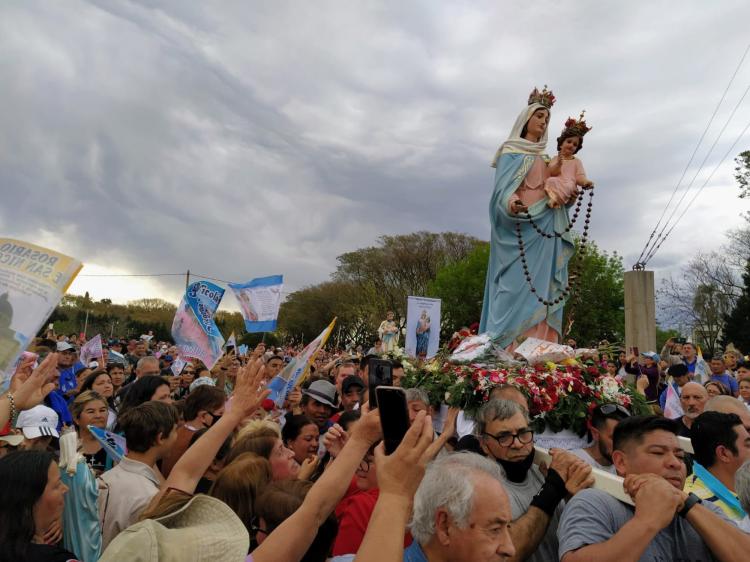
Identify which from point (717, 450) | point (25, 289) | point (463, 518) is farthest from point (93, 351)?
point (463, 518)

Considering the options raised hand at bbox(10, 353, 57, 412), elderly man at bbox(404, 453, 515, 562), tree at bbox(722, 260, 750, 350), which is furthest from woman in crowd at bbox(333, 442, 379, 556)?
tree at bbox(722, 260, 750, 350)

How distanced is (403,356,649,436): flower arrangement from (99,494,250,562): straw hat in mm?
3301

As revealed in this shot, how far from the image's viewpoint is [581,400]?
4.82 meters

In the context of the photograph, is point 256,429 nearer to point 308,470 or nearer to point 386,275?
point 308,470

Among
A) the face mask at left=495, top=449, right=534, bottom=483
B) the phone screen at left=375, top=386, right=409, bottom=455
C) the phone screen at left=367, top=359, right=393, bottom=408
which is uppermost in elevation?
the phone screen at left=367, top=359, right=393, bottom=408

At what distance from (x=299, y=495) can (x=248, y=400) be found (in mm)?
573

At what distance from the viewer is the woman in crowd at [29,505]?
2217mm

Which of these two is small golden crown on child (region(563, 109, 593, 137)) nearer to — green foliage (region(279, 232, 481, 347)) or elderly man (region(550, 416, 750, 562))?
elderly man (region(550, 416, 750, 562))

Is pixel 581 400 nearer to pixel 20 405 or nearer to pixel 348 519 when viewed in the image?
pixel 348 519

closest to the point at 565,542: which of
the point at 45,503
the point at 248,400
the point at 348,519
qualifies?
the point at 348,519

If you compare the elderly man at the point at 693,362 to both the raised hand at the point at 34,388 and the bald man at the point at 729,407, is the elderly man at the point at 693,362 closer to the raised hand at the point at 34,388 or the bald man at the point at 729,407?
the bald man at the point at 729,407

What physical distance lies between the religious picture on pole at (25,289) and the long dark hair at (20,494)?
30.2 inches

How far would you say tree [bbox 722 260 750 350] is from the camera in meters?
34.8

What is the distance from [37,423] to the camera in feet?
15.7
